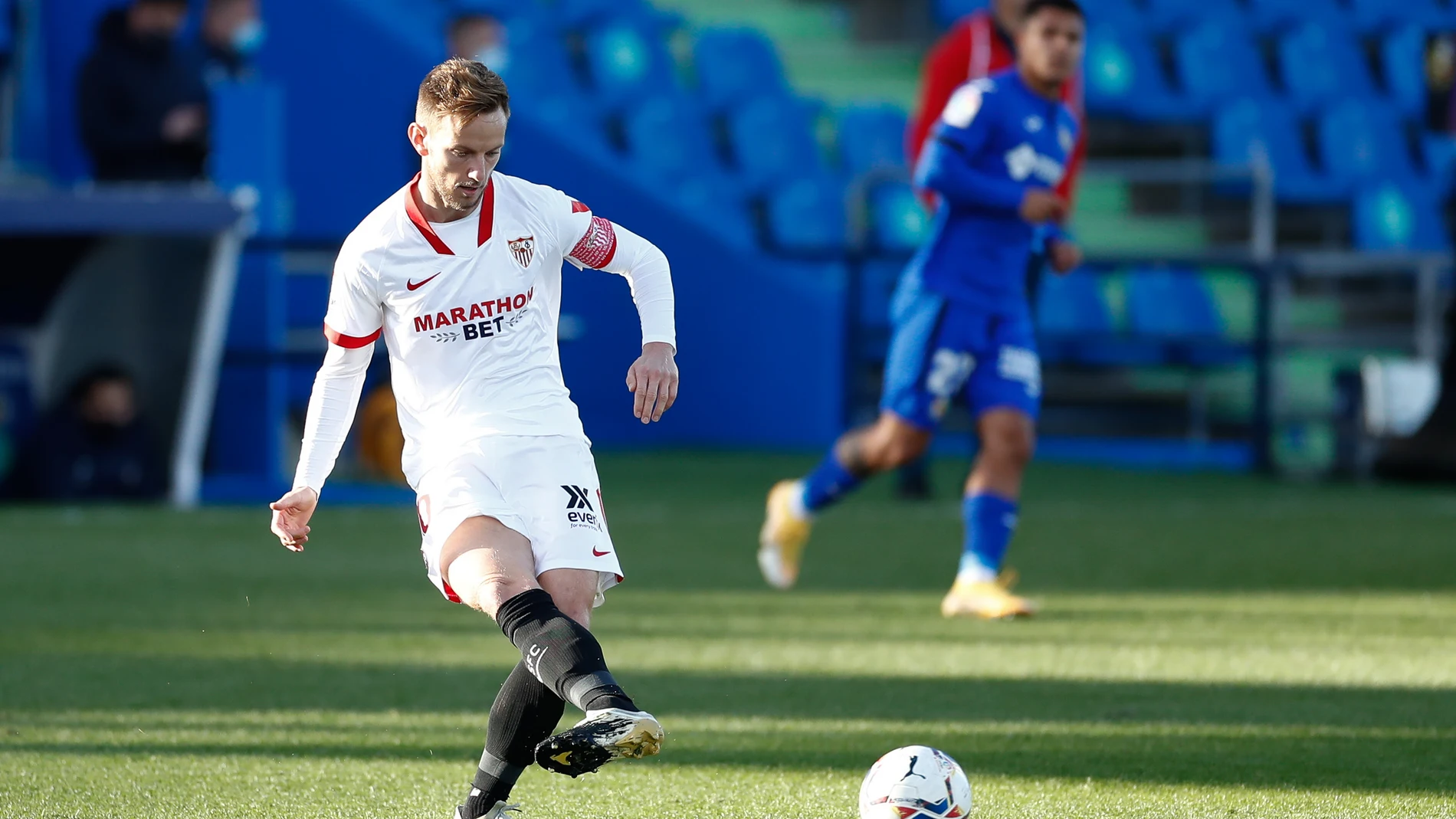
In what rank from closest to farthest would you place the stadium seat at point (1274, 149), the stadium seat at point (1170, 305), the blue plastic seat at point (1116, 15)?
1. the stadium seat at point (1170, 305)
2. the stadium seat at point (1274, 149)
3. the blue plastic seat at point (1116, 15)

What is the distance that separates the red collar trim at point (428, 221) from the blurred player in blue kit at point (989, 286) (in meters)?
2.77

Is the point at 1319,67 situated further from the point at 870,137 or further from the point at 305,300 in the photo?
the point at 305,300

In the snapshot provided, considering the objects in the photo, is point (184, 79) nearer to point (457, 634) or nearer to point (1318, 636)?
point (457, 634)

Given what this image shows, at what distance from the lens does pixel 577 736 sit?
9.46 ft

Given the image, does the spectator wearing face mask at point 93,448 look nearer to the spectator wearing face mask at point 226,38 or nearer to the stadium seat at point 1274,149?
the spectator wearing face mask at point 226,38

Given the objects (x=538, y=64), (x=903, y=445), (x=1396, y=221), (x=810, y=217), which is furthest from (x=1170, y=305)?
(x=903, y=445)

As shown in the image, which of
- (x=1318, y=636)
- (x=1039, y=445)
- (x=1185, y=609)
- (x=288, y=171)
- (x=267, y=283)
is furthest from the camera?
(x=288, y=171)

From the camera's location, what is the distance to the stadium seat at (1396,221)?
586 inches

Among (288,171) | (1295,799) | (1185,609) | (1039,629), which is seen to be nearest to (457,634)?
(1039,629)

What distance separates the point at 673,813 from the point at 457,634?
2462mm

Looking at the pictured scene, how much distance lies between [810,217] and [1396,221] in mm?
4486

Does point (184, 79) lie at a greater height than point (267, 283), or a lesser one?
greater

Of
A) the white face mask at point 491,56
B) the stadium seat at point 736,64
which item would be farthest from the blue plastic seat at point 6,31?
the stadium seat at point 736,64

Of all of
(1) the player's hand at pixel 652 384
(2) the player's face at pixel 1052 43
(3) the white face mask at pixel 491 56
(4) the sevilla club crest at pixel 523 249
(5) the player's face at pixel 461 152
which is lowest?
(1) the player's hand at pixel 652 384
